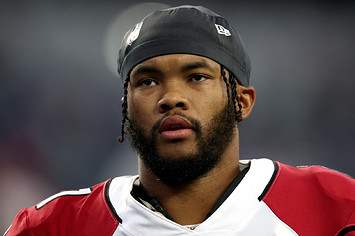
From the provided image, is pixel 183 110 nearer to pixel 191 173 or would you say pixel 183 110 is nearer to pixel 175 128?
pixel 175 128

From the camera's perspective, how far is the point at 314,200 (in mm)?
1392

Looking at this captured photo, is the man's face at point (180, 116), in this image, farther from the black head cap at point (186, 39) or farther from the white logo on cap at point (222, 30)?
the white logo on cap at point (222, 30)

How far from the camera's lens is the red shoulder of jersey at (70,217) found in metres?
1.50

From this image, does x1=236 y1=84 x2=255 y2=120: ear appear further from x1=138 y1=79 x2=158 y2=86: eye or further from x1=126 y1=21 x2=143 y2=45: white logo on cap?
x1=126 y1=21 x2=143 y2=45: white logo on cap

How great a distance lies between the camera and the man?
4.53 ft

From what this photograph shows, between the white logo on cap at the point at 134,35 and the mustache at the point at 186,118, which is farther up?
the white logo on cap at the point at 134,35

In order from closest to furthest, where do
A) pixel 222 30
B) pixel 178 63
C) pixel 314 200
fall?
pixel 314 200 < pixel 178 63 < pixel 222 30

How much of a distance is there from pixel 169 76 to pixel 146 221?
538 mm

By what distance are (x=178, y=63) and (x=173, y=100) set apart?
0.17m

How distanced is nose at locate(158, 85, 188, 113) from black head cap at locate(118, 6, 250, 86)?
163 mm

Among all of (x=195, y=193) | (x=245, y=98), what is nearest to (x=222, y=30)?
(x=245, y=98)

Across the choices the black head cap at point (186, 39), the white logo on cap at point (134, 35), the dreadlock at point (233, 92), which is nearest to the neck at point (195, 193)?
the dreadlock at point (233, 92)

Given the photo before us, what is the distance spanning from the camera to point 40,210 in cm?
161

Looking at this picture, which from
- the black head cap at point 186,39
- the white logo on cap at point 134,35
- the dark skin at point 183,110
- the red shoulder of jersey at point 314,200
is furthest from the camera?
the white logo on cap at point 134,35
